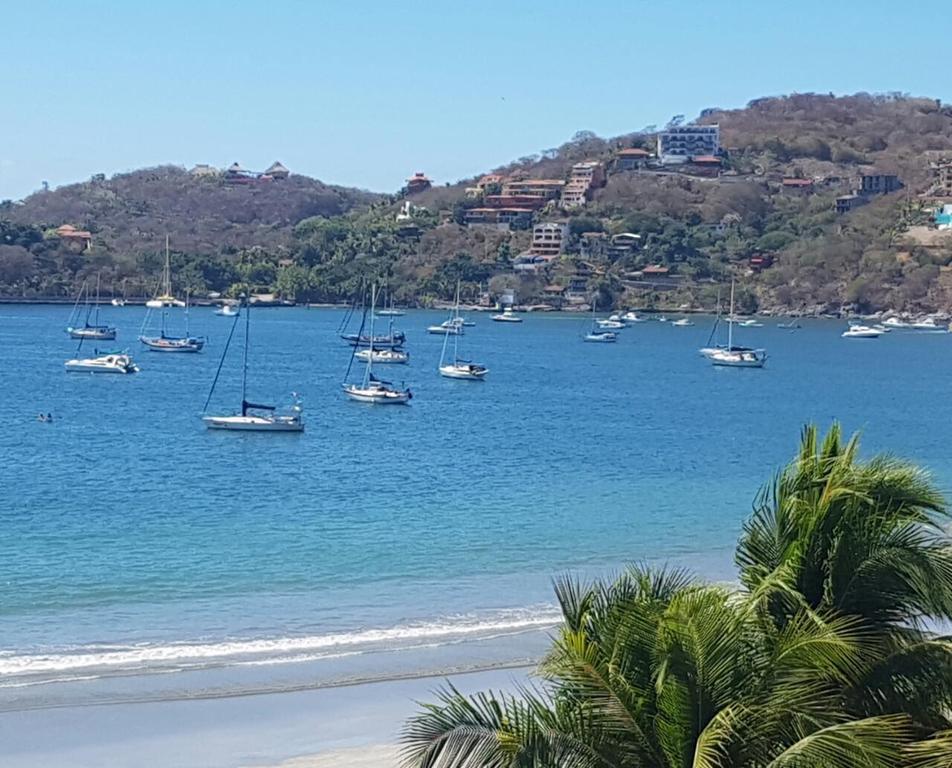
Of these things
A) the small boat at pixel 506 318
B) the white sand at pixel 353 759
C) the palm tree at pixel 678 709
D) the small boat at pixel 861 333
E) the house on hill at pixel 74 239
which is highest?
the palm tree at pixel 678 709

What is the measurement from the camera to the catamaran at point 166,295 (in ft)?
502

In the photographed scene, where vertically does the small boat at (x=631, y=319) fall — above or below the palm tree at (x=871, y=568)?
below

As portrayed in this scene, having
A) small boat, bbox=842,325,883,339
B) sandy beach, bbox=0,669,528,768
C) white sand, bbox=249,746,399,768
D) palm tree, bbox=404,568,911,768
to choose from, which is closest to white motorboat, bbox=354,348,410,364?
small boat, bbox=842,325,883,339

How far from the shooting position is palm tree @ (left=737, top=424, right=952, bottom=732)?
7895 mm

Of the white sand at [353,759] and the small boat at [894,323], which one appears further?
the small boat at [894,323]

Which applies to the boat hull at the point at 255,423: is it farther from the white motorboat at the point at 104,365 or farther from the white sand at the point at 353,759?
the white sand at the point at 353,759

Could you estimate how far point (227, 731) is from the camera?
1611 cm

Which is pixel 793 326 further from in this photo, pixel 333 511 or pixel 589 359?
pixel 333 511

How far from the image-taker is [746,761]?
702cm

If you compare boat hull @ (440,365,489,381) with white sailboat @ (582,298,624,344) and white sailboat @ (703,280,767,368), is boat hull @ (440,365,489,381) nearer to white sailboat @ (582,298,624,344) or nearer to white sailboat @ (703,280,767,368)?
white sailboat @ (703,280,767,368)

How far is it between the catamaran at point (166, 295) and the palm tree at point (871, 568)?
14326 cm

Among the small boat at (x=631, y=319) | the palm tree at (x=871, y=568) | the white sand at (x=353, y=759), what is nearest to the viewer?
the palm tree at (x=871, y=568)

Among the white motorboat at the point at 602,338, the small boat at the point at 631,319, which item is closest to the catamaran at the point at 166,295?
the small boat at the point at 631,319

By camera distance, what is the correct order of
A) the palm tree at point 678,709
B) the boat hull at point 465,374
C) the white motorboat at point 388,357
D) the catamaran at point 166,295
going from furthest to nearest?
the catamaran at point 166,295
the white motorboat at point 388,357
the boat hull at point 465,374
the palm tree at point 678,709
